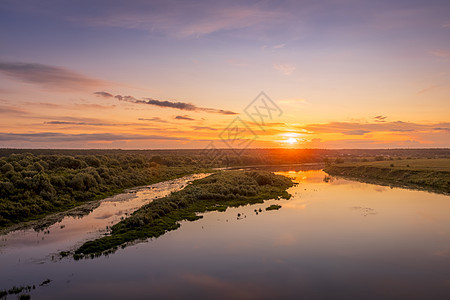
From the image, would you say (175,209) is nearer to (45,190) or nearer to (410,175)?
(45,190)

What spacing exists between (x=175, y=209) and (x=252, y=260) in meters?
13.8

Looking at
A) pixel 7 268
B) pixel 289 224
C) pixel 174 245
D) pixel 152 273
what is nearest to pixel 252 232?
pixel 289 224

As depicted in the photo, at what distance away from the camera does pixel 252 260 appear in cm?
1622

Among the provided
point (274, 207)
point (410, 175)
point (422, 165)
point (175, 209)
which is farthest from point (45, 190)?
point (422, 165)

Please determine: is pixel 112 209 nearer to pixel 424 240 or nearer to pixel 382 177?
pixel 424 240

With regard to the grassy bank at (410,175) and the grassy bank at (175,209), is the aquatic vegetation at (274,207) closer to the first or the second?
the grassy bank at (175,209)

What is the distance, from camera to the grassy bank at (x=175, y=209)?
1840 cm

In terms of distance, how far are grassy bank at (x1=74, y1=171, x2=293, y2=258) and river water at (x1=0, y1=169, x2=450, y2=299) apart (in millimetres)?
1232

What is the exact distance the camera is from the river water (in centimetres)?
1275

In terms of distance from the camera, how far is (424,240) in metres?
19.6

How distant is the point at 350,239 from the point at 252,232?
23.9 feet

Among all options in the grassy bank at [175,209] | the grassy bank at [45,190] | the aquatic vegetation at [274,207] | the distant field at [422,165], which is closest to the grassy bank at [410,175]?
the distant field at [422,165]

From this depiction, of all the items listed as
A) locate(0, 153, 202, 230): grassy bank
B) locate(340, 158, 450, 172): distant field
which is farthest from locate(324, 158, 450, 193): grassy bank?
locate(0, 153, 202, 230): grassy bank

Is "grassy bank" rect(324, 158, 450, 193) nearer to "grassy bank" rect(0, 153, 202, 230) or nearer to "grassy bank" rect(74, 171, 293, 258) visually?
"grassy bank" rect(74, 171, 293, 258)
